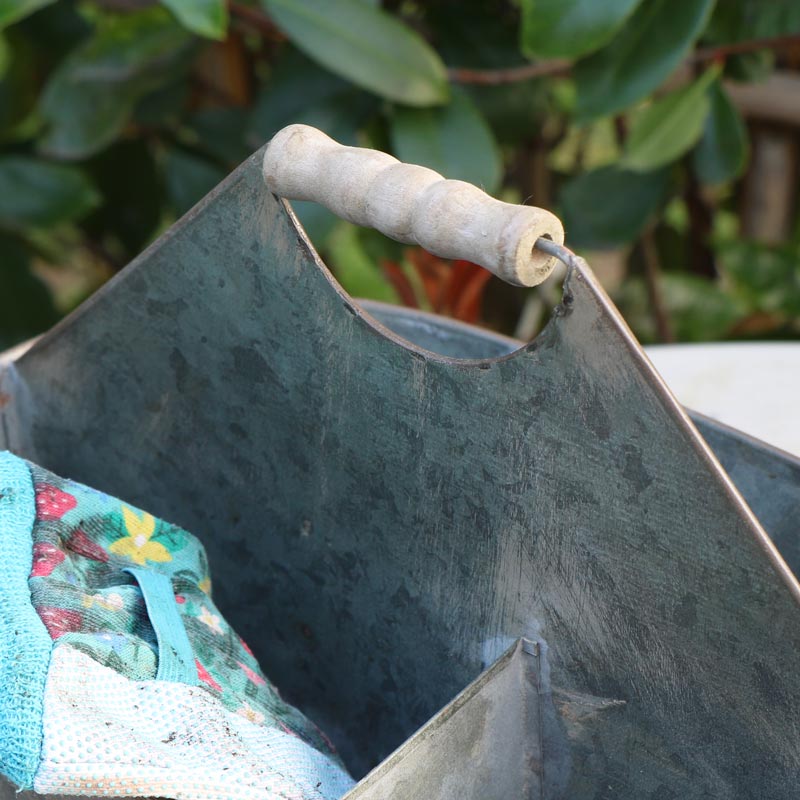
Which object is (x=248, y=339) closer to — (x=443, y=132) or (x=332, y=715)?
(x=332, y=715)

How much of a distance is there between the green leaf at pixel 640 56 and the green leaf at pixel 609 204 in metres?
→ 0.25

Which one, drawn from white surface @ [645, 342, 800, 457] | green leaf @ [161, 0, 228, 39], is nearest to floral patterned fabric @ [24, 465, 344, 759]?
white surface @ [645, 342, 800, 457]

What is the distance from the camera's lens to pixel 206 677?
53 cm

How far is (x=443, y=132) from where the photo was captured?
4.25ft

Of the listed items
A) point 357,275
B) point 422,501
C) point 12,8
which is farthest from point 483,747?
point 357,275

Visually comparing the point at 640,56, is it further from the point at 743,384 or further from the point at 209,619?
the point at 209,619

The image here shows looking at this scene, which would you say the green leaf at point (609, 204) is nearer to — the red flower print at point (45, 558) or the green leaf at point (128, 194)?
the green leaf at point (128, 194)

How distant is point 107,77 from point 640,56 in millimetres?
691

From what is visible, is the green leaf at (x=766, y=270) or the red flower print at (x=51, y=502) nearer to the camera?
the red flower print at (x=51, y=502)

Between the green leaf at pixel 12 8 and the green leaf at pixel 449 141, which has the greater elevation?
the green leaf at pixel 12 8

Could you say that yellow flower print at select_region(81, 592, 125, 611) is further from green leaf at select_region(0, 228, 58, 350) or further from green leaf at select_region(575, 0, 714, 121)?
green leaf at select_region(0, 228, 58, 350)

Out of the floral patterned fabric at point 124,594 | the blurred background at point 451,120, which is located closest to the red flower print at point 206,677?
the floral patterned fabric at point 124,594

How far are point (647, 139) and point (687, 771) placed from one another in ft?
3.06

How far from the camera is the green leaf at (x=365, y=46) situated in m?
1.20
